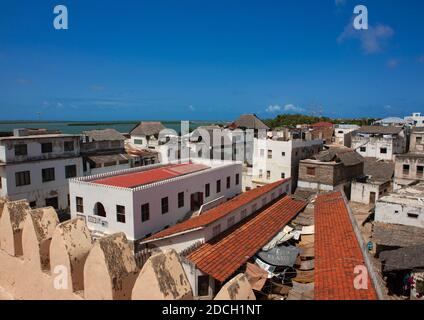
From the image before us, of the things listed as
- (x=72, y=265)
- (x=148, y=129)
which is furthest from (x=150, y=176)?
(x=148, y=129)

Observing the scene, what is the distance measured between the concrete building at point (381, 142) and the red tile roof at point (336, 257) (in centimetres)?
3484

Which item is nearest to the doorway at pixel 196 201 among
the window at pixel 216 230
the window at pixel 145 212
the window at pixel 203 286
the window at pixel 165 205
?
the window at pixel 165 205

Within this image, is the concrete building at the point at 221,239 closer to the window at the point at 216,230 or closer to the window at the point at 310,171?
the window at the point at 216,230

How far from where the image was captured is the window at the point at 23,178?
3425cm

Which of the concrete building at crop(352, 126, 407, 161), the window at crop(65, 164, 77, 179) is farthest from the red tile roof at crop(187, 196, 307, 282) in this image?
the concrete building at crop(352, 126, 407, 161)

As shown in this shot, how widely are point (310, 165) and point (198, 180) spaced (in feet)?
67.1

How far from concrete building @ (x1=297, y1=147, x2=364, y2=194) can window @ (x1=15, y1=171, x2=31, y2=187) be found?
32.8 meters

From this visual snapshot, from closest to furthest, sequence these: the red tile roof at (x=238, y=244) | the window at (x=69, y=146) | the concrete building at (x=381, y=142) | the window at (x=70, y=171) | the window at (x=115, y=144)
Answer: the red tile roof at (x=238, y=244) → the window at (x=69, y=146) → the window at (x=70, y=171) → the window at (x=115, y=144) → the concrete building at (x=381, y=142)

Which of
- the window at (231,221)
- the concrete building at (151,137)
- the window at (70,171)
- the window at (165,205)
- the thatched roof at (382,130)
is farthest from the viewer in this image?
the thatched roof at (382,130)

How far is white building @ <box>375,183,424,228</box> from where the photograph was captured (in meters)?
26.5

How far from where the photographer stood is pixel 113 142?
45.3m

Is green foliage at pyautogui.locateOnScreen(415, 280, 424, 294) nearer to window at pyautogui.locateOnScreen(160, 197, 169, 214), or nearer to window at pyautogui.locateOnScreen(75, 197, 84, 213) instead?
window at pyautogui.locateOnScreen(160, 197, 169, 214)
